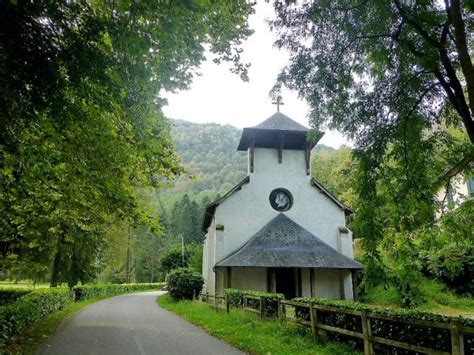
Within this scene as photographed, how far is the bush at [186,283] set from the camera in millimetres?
22109

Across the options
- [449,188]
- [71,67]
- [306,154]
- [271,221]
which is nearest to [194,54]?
[71,67]

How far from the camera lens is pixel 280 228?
869 inches

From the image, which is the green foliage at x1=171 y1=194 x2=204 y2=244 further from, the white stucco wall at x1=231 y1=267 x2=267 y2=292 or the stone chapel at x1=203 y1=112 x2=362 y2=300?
the white stucco wall at x1=231 y1=267 x2=267 y2=292

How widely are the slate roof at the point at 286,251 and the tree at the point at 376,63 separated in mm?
13137

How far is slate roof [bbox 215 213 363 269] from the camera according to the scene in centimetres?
1947

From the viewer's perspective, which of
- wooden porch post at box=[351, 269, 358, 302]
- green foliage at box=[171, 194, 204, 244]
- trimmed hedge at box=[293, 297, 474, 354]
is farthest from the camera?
green foliage at box=[171, 194, 204, 244]

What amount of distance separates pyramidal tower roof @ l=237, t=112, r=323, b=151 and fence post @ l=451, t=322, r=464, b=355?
722 inches

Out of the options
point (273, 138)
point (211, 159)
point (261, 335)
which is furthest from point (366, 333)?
point (211, 159)

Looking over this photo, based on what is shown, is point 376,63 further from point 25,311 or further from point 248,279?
point 248,279

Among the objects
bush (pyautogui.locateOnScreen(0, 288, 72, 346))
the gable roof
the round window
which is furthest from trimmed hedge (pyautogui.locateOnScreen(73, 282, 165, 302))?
the round window

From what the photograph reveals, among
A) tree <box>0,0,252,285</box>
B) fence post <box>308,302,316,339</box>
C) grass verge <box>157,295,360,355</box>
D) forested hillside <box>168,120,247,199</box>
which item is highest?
forested hillside <box>168,120,247,199</box>

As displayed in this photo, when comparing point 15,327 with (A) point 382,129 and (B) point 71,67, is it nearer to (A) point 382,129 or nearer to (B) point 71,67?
(B) point 71,67

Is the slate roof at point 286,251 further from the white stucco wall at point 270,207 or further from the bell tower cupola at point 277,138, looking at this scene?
the bell tower cupola at point 277,138

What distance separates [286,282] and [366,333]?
49.4ft
